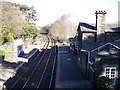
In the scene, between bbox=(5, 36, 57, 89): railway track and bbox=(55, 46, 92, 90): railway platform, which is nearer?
bbox=(55, 46, 92, 90): railway platform

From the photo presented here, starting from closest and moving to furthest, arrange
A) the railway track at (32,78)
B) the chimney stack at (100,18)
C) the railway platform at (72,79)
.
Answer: the railway platform at (72,79)
the railway track at (32,78)
the chimney stack at (100,18)

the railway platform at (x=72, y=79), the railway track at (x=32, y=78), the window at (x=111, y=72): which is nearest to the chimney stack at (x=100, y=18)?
the railway platform at (x=72, y=79)

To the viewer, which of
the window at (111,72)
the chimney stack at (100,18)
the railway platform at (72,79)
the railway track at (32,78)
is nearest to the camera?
the window at (111,72)

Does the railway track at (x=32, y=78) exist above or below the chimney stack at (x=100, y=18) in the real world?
below

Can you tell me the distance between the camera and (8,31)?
1922 inches

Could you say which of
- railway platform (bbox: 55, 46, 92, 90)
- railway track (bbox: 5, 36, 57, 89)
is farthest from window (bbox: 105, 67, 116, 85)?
railway track (bbox: 5, 36, 57, 89)

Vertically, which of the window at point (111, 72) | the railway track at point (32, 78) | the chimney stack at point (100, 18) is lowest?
the railway track at point (32, 78)

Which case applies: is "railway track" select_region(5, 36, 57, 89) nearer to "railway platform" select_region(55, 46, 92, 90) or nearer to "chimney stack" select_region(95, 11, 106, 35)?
"railway platform" select_region(55, 46, 92, 90)

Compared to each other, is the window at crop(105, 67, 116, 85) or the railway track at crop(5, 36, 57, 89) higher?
the window at crop(105, 67, 116, 85)

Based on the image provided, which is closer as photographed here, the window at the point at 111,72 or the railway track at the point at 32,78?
the window at the point at 111,72

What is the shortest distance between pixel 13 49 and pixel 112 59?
21670 mm

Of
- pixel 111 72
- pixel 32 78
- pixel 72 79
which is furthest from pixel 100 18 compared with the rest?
pixel 32 78

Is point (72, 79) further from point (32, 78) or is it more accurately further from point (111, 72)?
point (32, 78)

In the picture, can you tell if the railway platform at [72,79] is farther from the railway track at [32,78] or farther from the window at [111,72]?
the window at [111,72]
